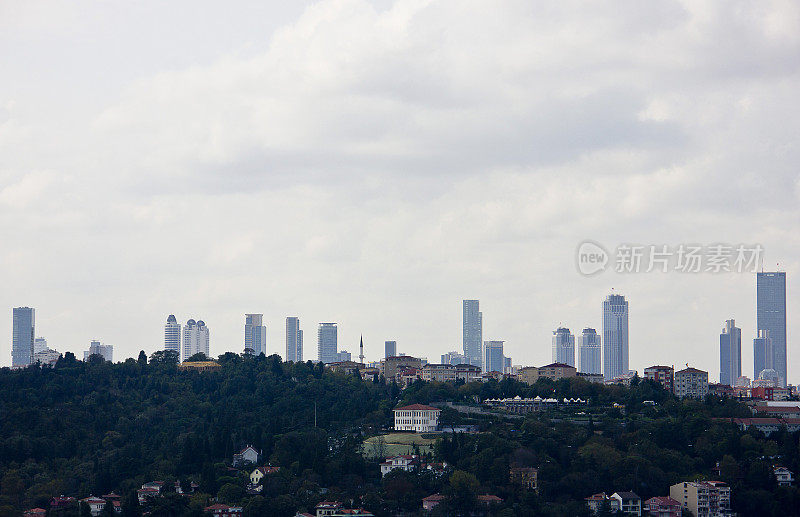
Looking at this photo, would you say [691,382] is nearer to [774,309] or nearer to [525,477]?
[525,477]

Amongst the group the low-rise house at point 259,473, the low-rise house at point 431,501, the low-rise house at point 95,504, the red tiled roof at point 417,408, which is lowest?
the low-rise house at point 95,504

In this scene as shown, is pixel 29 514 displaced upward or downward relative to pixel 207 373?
downward

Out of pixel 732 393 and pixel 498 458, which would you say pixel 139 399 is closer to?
pixel 498 458

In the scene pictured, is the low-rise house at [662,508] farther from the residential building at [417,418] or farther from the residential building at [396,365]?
the residential building at [396,365]

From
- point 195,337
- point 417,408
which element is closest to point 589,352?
point 195,337

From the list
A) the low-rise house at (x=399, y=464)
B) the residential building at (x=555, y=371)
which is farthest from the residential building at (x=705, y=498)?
the residential building at (x=555, y=371)

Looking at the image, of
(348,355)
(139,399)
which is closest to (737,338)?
(348,355)
